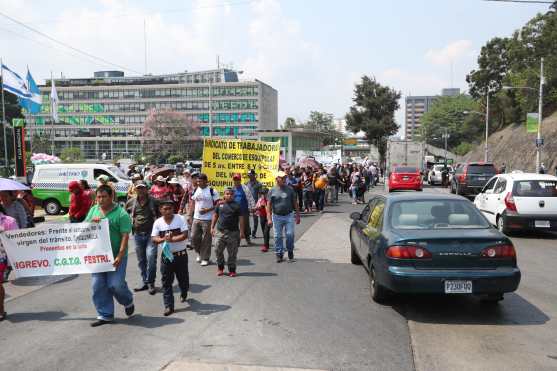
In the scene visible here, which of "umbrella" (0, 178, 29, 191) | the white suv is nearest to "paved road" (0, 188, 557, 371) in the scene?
"umbrella" (0, 178, 29, 191)

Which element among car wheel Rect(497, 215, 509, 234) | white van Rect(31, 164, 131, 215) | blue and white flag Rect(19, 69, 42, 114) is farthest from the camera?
blue and white flag Rect(19, 69, 42, 114)

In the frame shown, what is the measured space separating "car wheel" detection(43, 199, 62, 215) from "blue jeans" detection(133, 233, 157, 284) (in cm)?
1378

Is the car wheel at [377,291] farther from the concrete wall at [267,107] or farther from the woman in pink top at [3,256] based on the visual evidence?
the concrete wall at [267,107]

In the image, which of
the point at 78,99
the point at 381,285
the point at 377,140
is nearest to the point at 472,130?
the point at 377,140

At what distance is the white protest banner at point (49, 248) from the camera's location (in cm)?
645

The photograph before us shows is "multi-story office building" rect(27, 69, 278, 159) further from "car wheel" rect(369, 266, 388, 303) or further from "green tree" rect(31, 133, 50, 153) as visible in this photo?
"car wheel" rect(369, 266, 388, 303)

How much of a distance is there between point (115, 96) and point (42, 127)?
17537 millimetres

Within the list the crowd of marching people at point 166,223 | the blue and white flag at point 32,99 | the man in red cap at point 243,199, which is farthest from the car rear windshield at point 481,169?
the blue and white flag at point 32,99

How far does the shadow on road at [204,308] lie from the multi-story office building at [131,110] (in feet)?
361

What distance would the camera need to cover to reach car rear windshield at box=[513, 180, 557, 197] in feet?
42.7

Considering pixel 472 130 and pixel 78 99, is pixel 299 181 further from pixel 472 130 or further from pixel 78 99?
pixel 78 99

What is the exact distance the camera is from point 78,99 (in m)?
120

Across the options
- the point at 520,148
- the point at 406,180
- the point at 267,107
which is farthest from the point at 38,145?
the point at 406,180

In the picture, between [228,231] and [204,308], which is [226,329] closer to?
[204,308]
